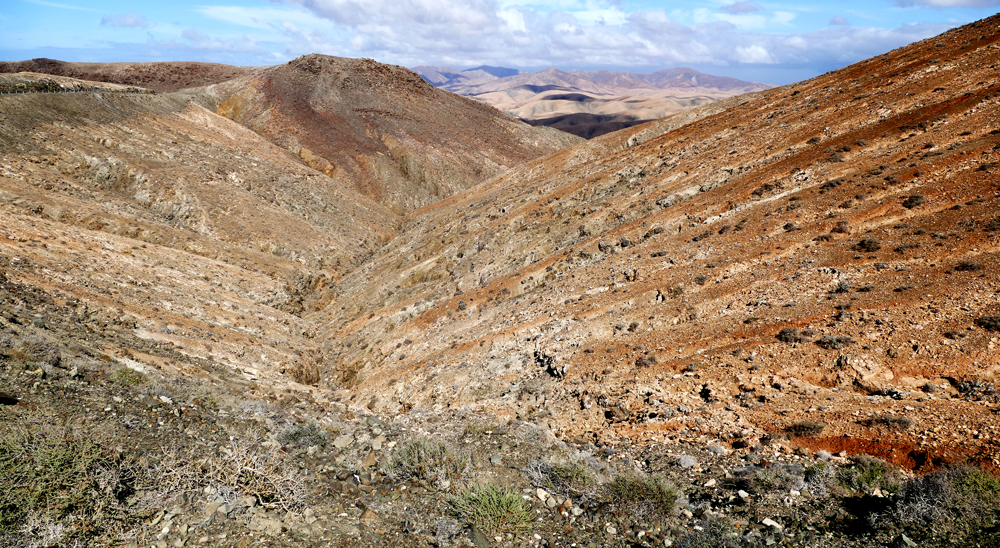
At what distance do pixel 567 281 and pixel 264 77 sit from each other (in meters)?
65.7

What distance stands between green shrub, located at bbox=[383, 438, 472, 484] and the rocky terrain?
0.07 metres

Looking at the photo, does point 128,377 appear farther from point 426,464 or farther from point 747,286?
point 747,286

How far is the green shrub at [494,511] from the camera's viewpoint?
7.36 metres

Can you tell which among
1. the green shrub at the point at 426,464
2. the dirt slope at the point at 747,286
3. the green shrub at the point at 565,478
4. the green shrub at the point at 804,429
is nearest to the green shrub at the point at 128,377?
the green shrub at the point at 426,464

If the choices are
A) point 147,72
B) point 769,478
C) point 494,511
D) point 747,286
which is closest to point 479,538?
point 494,511

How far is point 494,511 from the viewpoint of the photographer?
24.8 ft

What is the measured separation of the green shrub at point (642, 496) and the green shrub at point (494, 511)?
154 cm

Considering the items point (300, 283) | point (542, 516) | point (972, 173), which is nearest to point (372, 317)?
point (300, 283)

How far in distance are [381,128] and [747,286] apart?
185ft

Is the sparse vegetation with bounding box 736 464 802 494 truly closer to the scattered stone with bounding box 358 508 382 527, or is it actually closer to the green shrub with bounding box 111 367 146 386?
the scattered stone with bounding box 358 508 382 527

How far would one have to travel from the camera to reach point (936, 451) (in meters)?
7.85

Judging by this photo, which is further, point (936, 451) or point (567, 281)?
point (567, 281)

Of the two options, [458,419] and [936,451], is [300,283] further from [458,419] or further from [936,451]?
[936,451]

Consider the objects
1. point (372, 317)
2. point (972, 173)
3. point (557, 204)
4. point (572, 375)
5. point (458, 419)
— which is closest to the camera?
point (458, 419)
